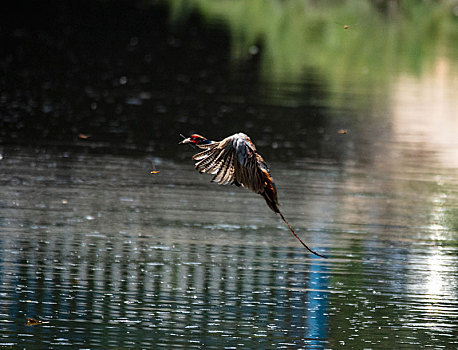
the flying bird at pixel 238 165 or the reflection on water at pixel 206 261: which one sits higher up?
Answer: the flying bird at pixel 238 165

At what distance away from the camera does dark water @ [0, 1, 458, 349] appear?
9430mm

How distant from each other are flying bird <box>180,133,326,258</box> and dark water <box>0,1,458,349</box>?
1370mm

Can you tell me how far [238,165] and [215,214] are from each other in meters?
5.35

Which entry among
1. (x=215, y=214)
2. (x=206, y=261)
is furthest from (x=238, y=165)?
(x=215, y=214)

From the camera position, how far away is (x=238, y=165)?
813cm

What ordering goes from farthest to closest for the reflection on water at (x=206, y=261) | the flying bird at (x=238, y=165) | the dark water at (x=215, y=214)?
the dark water at (x=215, y=214) → the reflection on water at (x=206, y=261) → the flying bird at (x=238, y=165)

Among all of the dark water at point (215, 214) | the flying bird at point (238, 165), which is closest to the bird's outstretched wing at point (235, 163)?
the flying bird at point (238, 165)

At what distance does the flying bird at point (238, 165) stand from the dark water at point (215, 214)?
4.49 feet

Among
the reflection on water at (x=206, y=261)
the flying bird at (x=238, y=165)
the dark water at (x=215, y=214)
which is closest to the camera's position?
the flying bird at (x=238, y=165)

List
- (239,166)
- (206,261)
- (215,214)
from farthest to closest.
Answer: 1. (215,214)
2. (206,261)
3. (239,166)

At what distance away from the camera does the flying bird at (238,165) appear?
805 cm

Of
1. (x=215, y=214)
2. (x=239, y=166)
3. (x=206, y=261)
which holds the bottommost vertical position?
(x=206, y=261)

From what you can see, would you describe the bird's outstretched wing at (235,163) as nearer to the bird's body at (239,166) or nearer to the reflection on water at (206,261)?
the bird's body at (239,166)

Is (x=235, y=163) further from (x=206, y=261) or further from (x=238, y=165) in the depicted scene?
(x=206, y=261)
